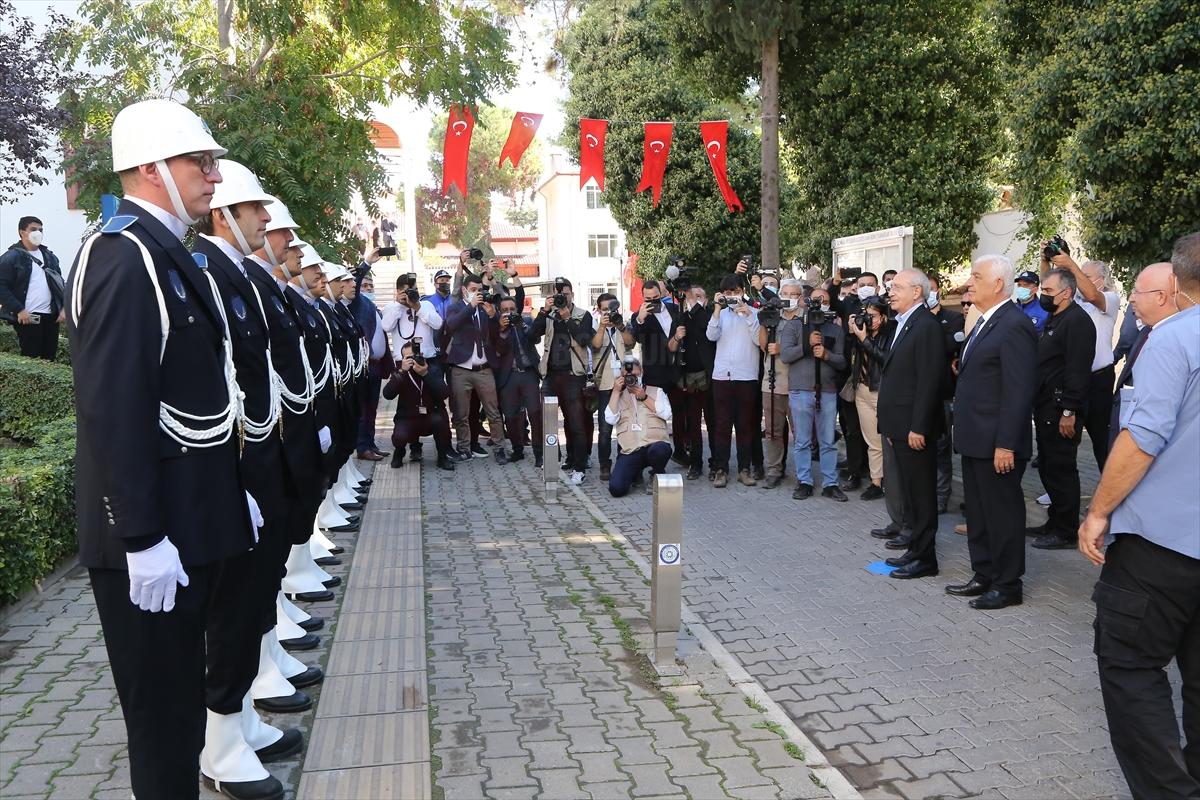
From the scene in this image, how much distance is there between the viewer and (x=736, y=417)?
10.4 metres

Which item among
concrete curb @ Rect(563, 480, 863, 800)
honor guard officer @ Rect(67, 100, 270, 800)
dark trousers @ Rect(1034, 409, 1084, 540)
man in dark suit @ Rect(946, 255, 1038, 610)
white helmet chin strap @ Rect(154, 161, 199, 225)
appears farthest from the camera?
dark trousers @ Rect(1034, 409, 1084, 540)

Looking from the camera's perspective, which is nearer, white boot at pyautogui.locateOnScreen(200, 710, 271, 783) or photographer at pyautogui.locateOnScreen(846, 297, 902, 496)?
white boot at pyautogui.locateOnScreen(200, 710, 271, 783)

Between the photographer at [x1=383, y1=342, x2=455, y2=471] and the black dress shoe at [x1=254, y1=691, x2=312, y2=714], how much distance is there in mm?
6781

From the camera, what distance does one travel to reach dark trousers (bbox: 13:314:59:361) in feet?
38.8

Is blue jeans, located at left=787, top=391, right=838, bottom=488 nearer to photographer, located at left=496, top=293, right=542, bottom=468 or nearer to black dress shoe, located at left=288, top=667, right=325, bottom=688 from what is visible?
photographer, located at left=496, top=293, right=542, bottom=468

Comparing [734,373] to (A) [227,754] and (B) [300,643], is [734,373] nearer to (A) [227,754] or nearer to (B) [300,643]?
(B) [300,643]

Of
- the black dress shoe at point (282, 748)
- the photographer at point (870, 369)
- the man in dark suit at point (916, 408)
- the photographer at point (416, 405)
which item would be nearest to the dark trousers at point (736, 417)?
the photographer at point (870, 369)

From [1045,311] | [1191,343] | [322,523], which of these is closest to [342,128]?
[322,523]

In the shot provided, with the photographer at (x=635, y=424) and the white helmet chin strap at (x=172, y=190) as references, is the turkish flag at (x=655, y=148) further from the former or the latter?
the white helmet chin strap at (x=172, y=190)

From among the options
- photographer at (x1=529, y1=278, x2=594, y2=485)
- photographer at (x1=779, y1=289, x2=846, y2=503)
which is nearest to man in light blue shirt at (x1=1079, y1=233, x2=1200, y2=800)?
photographer at (x1=779, y1=289, x2=846, y2=503)

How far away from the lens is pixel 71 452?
23.9 feet

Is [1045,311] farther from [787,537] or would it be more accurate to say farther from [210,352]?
[210,352]

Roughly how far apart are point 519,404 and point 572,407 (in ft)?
3.19

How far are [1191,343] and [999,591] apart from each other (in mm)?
3230
